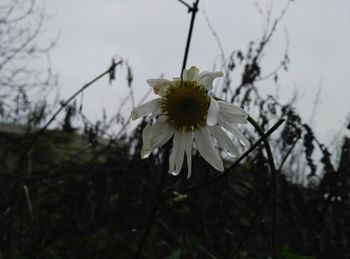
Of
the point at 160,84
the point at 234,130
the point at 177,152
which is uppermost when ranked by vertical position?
the point at 160,84

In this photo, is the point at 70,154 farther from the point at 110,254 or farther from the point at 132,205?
the point at 110,254

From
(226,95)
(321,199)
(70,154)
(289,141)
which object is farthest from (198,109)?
(70,154)

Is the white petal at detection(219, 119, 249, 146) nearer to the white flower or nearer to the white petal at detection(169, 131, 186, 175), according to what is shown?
the white flower

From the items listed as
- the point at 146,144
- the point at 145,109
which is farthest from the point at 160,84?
the point at 146,144

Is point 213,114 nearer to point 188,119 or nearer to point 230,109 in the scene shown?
point 230,109

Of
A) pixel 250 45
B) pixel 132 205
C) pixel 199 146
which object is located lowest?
pixel 132 205

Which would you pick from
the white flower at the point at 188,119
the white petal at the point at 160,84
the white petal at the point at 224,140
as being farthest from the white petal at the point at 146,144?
the white petal at the point at 224,140

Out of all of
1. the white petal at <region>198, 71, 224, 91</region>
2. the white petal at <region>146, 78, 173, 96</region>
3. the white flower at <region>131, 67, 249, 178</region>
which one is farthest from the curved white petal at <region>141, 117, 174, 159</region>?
the white petal at <region>198, 71, 224, 91</region>
